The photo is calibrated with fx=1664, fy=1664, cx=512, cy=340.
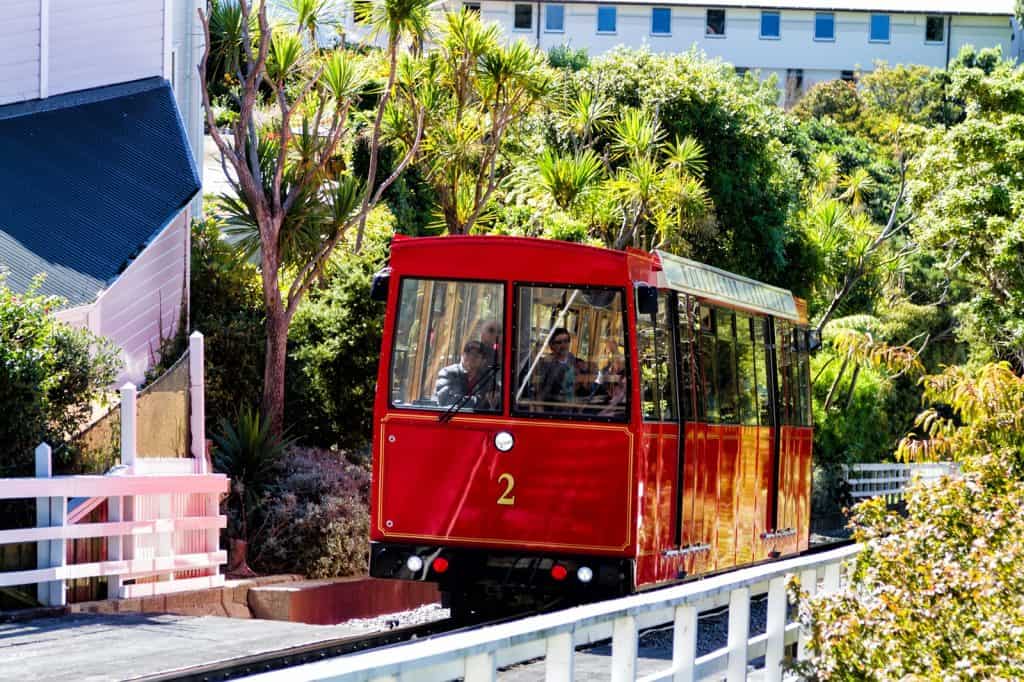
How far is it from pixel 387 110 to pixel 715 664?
17.1 m

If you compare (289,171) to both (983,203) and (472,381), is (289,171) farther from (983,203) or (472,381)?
(983,203)

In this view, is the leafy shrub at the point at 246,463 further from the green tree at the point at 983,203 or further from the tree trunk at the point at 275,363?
the green tree at the point at 983,203

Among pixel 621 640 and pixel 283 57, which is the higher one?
pixel 283 57

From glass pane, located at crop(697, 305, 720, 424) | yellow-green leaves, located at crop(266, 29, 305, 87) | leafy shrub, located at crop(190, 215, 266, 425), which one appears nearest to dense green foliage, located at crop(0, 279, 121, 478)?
leafy shrub, located at crop(190, 215, 266, 425)

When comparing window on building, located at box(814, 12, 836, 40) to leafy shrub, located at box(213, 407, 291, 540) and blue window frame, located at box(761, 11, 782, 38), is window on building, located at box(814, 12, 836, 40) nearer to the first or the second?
blue window frame, located at box(761, 11, 782, 38)

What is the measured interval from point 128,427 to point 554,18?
223 feet

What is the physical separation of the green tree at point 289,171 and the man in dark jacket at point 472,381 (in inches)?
231

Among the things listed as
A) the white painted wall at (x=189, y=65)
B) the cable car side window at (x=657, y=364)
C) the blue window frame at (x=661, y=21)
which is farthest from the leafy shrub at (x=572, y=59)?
the cable car side window at (x=657, y=364)

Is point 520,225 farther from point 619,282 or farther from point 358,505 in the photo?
point 619,282

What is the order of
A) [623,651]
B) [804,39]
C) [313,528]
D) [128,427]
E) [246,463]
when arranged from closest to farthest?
[623,651] → [128,427] → [313,528] → [246,463] → [804,39]

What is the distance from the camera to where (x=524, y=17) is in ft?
262

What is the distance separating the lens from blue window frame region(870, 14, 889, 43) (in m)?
80.9

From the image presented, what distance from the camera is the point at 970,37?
8050 centimetres

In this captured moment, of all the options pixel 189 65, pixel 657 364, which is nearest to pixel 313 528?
pixel 657 364
